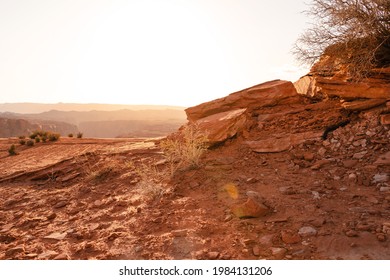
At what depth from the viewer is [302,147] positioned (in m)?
6.21

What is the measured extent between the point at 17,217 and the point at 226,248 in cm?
410

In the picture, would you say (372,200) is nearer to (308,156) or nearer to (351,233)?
(351,233)

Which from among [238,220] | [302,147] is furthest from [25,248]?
[302,147]

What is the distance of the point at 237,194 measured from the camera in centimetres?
493

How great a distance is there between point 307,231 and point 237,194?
58.1 inches

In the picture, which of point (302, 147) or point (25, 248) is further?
point (302, 147)

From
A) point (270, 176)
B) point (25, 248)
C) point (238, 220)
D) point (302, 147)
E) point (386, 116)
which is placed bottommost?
point (25, 248)

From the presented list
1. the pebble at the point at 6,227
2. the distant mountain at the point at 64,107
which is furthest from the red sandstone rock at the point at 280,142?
the distant mountain at the point at 64,107

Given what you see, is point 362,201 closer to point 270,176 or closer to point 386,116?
point 270,176

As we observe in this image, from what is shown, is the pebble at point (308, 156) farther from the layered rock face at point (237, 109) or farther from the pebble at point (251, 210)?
the pebble at point (251, 210)

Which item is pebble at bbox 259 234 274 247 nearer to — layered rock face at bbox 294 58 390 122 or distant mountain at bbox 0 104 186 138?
layered rock face at bbox 294 58 390 122

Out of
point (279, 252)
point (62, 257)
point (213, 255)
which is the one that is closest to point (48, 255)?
point (62, 257)

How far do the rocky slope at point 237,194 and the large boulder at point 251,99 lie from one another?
1.1 inches

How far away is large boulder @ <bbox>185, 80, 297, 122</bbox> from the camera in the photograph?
790 centimetres
